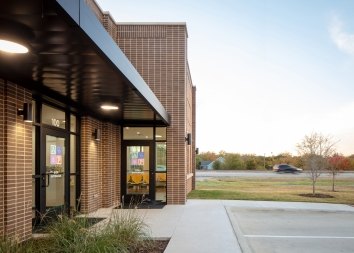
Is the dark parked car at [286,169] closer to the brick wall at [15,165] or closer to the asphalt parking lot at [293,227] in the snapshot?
the asphalt parking lot at [293,227]

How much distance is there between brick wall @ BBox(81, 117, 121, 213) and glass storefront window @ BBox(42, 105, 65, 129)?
160 cm

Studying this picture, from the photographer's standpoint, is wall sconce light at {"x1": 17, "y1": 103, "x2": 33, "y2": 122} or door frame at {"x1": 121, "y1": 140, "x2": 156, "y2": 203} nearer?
wall sconce light at {"x1": 17, "y1": 103, "x2": 33, "y2": 122}

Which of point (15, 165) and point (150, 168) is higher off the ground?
point (15, 165)

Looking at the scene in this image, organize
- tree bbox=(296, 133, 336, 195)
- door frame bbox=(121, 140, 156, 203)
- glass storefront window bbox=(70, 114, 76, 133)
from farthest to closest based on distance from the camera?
1. tree bbox=(296, 133, 336, 195)
2. door frame bbox=(121, 140, 156, 203)
3. glass storefront window bbox=(70, 114, 76, 133)

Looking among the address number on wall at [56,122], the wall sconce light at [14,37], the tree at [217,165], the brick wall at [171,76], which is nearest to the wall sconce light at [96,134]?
the address number on wall at [56,122]

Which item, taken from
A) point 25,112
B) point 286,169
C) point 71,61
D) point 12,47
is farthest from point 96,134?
point 286,169

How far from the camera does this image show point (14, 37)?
17.6 ft

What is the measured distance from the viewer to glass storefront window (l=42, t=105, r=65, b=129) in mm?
11000

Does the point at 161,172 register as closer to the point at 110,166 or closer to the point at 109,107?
the point at 110,166

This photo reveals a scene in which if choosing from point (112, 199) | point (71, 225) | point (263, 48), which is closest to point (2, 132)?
point (71, 225)

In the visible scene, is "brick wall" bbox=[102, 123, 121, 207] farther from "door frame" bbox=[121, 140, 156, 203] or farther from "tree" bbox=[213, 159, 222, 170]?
"tree" bbox=[213, 159, 222, 170]

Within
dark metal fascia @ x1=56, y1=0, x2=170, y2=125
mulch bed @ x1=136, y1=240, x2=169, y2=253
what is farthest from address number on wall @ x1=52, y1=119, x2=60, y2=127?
mulch bed @ x1=136, y1=240, x2=169, y2=253

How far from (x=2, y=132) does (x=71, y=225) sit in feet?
8.90

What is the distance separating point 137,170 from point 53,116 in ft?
18.7
